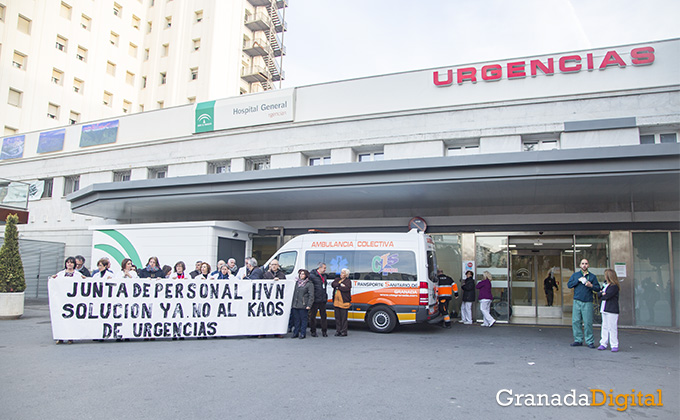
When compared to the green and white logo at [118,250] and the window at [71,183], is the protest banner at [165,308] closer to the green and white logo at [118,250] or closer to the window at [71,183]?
the green and white logo at [118,250]

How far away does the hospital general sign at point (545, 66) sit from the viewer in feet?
46.0

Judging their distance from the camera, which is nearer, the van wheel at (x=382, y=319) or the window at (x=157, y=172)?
the van wheel at (x=382, y=319)

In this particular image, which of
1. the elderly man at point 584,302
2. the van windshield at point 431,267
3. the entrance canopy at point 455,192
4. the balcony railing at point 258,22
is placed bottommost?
the elderly man at point 584,302

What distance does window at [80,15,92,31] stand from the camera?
1418 inches

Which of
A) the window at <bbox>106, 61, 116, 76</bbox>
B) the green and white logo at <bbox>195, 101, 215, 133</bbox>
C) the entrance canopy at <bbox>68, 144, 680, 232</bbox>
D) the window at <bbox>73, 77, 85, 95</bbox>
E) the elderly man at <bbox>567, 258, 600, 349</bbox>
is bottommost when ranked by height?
the elderly man at <bbox>567, 258, 600, 349</bbox>

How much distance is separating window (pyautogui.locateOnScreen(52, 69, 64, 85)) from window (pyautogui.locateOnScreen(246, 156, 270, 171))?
2343 cm

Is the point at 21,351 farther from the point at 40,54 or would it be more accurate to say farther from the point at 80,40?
the point at 80,40

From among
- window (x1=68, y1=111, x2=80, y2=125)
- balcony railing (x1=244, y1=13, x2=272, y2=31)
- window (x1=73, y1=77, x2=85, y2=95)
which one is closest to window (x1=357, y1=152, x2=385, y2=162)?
window (x1=68, y1=111, x2=80, y2=125)

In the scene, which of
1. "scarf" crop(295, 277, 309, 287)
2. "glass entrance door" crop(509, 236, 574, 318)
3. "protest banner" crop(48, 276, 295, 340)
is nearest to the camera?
"protest banner" crop(48, 276, 295, 340)

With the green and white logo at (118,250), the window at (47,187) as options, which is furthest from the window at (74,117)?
the green and white logo at (118,250)

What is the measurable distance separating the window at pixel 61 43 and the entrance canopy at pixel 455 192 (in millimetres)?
22990

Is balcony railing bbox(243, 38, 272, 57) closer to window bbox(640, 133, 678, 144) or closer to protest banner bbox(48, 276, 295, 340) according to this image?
window bbox(640, 133, 678, 144)

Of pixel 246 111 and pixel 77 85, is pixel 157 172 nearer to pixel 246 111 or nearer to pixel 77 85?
pixel 246 111

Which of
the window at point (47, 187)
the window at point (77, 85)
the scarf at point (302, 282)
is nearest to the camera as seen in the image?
the scarf at point (302, 282)
